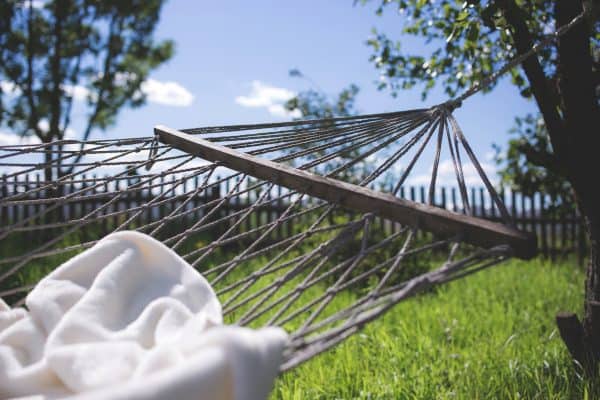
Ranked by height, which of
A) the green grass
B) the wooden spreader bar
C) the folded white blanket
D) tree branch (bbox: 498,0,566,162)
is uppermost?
tree branch (bbox: 498,0,566,162)

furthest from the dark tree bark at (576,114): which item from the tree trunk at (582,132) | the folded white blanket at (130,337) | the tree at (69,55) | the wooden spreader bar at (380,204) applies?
the tree at (69,55)

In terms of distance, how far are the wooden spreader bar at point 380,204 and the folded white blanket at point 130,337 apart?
17.2 inches

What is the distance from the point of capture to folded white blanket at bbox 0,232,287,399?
697 mm

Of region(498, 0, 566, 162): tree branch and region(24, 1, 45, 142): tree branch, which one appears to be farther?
region(24, 1, 45, 142): tree branch

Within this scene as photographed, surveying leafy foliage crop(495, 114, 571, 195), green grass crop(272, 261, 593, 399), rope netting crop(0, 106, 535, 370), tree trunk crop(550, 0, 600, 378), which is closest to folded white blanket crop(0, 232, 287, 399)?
rope netting crop(0, 106, 535, 370)

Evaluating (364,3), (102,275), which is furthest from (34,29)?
(102,275)

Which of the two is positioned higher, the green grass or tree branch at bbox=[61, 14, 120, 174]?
tree branch at bbox=[61, 14, 120, 174]

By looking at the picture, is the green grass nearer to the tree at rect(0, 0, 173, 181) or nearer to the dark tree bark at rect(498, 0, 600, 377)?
the dark tree bark at rect(498, 0, 600, 377)

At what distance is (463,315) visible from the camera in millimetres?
2826

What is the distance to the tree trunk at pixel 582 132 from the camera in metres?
2.00

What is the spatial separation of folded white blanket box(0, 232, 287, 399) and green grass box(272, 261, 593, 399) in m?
0.89

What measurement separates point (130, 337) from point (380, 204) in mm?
→ 617

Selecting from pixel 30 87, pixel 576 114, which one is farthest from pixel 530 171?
pixel 30 87

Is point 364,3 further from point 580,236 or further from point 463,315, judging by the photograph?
point 580,236
